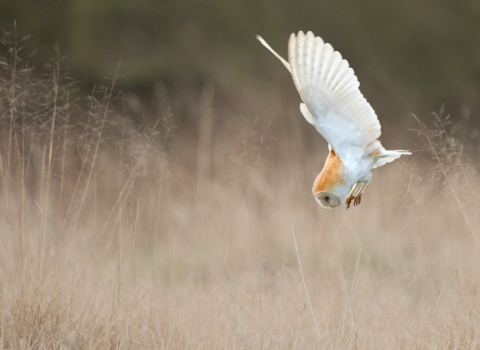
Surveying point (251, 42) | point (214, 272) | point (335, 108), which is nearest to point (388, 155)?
point (335, 108)

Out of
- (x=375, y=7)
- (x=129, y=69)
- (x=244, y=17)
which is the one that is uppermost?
(x=375, y=7)

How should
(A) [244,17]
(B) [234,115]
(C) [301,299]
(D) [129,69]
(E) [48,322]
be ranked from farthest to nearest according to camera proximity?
(A) [244,17] → (D) [129,69] → (B) [234,115] → (C) [301,299] → (E) [48,322]

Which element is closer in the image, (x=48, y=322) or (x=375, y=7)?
(x=48, y=322)

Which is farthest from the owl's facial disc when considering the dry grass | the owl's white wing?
the dry grass

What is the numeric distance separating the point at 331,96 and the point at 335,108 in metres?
0.04

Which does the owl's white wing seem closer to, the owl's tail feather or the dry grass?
the owl's tail feather

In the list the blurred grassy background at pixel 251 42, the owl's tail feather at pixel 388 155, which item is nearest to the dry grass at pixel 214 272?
the owl's tail feather at pixel 388 155

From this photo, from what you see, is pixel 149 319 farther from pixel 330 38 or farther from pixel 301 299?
pixel 330 38

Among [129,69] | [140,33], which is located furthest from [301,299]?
[140,33]

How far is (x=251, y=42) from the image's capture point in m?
9.05

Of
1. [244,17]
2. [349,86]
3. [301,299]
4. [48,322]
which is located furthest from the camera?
[244,17]

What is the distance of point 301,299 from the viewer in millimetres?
3189

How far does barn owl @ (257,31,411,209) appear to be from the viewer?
1.99 m

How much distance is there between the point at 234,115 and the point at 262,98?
1.62ft
